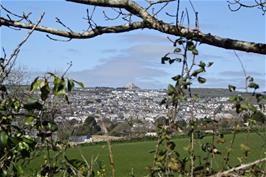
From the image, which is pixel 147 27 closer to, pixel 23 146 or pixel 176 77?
pixel 176 77

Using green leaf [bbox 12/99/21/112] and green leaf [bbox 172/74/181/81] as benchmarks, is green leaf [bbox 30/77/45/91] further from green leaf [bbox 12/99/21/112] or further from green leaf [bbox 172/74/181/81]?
green leaf [bbox 172/74/181/81]

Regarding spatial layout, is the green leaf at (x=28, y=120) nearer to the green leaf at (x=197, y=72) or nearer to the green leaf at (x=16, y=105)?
the green leaf at (x=16, y=105)

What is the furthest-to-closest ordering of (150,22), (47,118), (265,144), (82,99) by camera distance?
(150,22)
(265,144)
(82,99)
(47,118)

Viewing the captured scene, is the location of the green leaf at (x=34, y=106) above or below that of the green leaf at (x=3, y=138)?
above

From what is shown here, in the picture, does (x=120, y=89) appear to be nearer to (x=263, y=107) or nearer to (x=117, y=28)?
(x=117, y=28)

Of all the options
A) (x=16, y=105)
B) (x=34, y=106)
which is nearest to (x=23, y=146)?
(x=34, y=106)

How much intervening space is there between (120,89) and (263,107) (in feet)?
3.38

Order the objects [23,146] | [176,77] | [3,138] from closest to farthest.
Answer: [3,138] < [23,146] < [176,77]

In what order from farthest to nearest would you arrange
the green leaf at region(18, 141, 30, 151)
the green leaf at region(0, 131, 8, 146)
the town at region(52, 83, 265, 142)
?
the town at region(52, 83, 265, 142)
the green leaf at region(18, 141, 30, 151)
the green leaf at region(0, 131, 8, 146)

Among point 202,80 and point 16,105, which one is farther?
point 202,80

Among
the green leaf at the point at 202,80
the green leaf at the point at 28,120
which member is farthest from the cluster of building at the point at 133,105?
the green leaf at the point at 28,120

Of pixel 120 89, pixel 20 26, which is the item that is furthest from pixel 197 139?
pixel 20 26

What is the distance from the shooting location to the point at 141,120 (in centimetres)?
385

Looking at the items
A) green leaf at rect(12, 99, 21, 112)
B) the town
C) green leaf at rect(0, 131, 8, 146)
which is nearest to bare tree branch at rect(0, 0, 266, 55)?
the town
